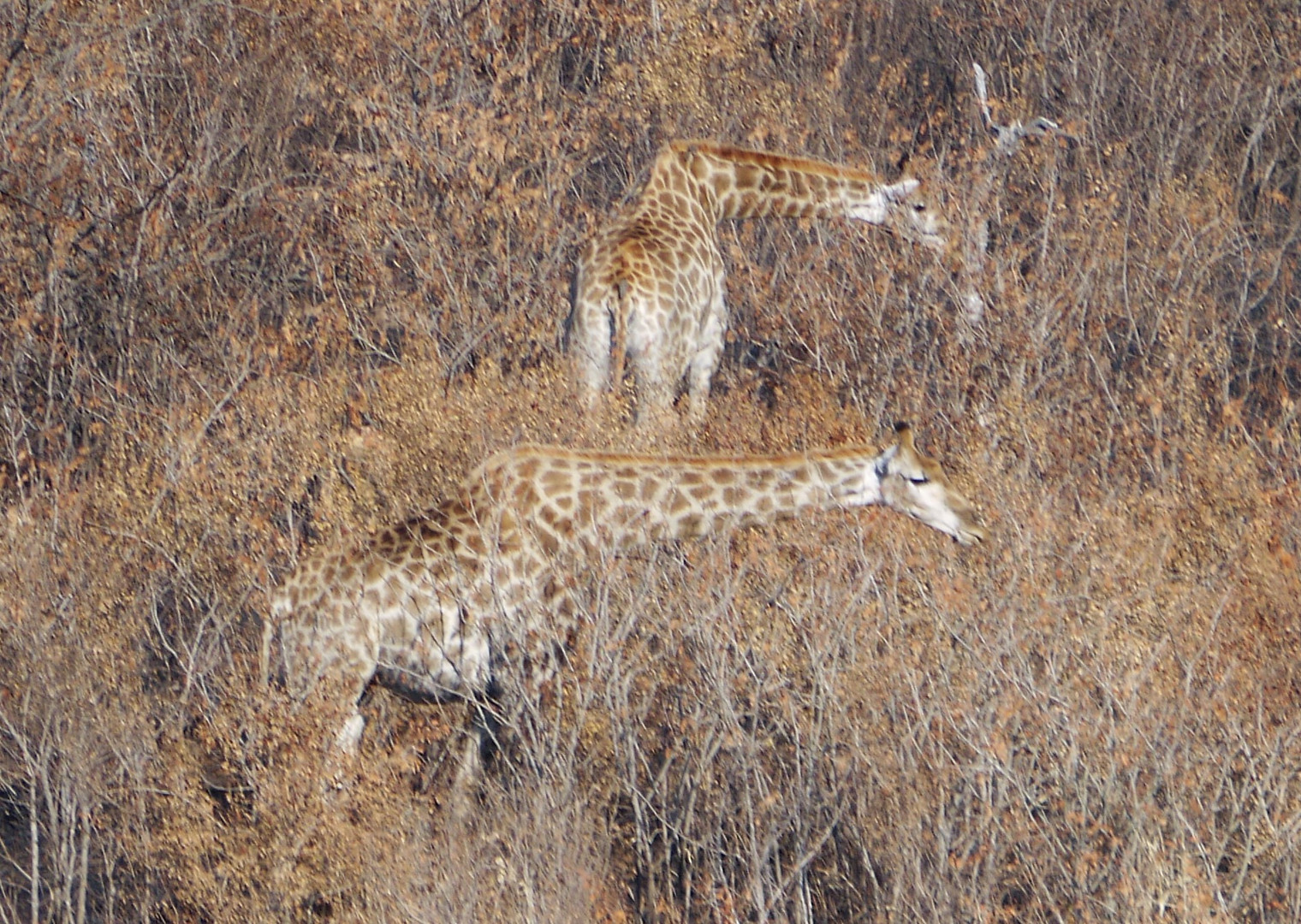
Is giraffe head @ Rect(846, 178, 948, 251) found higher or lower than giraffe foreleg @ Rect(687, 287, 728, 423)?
higher

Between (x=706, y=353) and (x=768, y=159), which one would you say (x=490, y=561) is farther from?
(x=768, y=159)

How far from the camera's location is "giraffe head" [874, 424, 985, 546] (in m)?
6.19

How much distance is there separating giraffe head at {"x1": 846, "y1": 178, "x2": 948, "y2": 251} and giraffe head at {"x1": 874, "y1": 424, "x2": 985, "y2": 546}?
2.27 meters

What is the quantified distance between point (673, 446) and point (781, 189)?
187 centimetres

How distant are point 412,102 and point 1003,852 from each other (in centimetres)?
554

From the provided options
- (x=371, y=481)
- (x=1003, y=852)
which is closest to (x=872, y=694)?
(x=1003, y=852)

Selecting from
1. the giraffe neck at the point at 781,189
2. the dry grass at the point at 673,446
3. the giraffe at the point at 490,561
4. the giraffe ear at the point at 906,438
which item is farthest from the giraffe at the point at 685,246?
the giraffe at the point at 490,561

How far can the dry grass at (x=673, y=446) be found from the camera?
471 cm

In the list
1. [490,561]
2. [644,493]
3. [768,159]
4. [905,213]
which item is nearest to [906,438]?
A: [644,493]

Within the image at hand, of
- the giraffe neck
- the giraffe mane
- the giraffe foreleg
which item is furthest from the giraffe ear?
the giraffe mane

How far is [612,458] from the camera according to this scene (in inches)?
226

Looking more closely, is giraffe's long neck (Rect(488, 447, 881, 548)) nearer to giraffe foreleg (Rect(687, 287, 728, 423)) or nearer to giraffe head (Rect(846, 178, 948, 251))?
giraffe foreleg (Rect(687, 287, 728, 423))

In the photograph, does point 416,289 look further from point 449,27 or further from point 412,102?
point 449,27

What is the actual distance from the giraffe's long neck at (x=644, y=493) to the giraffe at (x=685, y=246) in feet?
4.50
